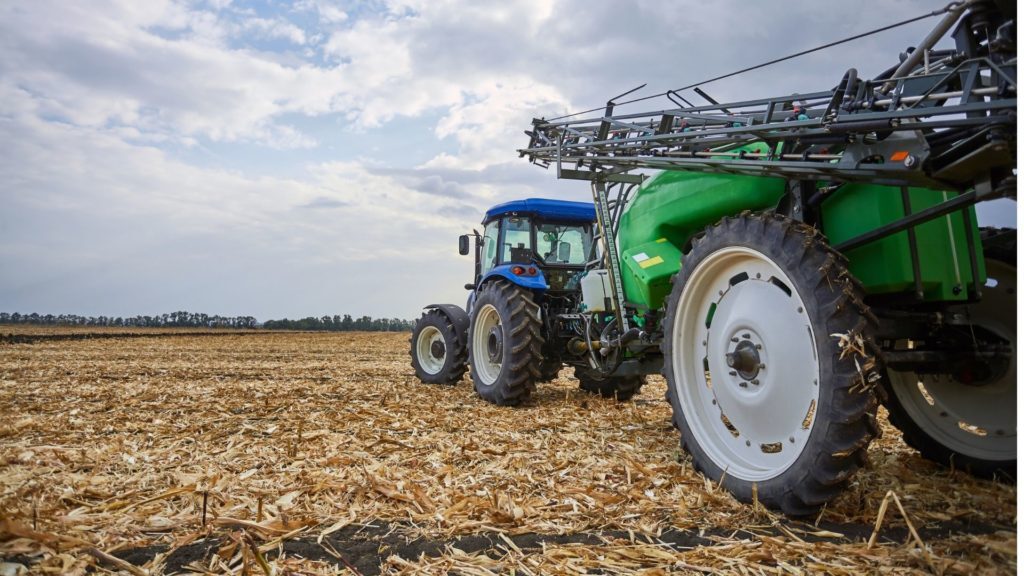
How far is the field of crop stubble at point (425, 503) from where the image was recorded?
2416 millimetres

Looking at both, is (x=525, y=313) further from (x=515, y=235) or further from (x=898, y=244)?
(x=898, y=244)

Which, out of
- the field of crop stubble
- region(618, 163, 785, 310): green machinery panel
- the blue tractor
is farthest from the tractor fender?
region(618, 163, 785, 310): green machinery panel

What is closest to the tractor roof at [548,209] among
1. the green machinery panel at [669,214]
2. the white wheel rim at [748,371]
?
the green machinery panel at [669,214]

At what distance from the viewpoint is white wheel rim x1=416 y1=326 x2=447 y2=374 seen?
9.26 metres

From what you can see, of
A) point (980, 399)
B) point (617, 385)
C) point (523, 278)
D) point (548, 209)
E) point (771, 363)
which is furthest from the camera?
point (548, 209)

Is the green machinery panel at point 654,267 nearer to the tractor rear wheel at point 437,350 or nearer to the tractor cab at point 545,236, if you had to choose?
the tractor cab at point 545,236

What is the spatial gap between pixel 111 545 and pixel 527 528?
1639mm

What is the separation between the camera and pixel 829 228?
3.60 metres

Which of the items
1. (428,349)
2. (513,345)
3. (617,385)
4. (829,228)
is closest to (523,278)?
(513,345)

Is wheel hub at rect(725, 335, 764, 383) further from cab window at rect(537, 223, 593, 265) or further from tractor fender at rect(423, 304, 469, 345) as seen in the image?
tractor fender at rect(423, 304, 469, 345)

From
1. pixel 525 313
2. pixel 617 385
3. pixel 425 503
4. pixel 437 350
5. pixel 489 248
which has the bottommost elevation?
pixel 425 503

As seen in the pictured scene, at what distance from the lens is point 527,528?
2787 mm

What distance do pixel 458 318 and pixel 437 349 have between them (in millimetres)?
777

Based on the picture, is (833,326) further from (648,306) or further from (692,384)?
(648,306)
